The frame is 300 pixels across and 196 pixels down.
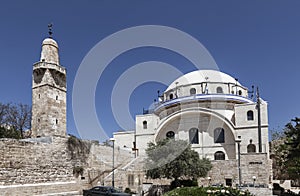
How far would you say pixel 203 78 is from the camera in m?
36.6

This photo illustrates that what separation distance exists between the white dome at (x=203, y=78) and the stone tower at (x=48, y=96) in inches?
666

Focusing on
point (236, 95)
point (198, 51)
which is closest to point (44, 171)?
point (198, 51)

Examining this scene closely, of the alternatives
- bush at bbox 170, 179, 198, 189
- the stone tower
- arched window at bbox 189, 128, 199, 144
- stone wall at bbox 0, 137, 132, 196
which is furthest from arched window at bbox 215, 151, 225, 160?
the stone tower

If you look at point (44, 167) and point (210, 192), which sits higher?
point (210, 192)

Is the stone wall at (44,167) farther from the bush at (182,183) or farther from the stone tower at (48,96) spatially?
the bush at (182,183)

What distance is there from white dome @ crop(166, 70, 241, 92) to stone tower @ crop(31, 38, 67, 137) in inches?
666

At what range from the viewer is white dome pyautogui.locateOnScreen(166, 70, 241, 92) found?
3630 cm

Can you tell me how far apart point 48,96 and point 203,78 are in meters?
19.9

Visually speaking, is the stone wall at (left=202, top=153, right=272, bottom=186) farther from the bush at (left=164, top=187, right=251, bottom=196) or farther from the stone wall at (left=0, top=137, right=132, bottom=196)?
the bush at (left=164, top=187, right=251, bottom=196)

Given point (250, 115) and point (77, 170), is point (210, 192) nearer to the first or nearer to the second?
point (77, 170)

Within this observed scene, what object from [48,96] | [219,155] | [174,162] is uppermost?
[48,96]

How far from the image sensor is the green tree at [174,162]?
19719 millimetres

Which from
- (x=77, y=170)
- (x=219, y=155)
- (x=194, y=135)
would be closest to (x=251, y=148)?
(x=219, y=155)

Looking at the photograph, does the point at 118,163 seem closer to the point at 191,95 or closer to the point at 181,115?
the point at 181,115
